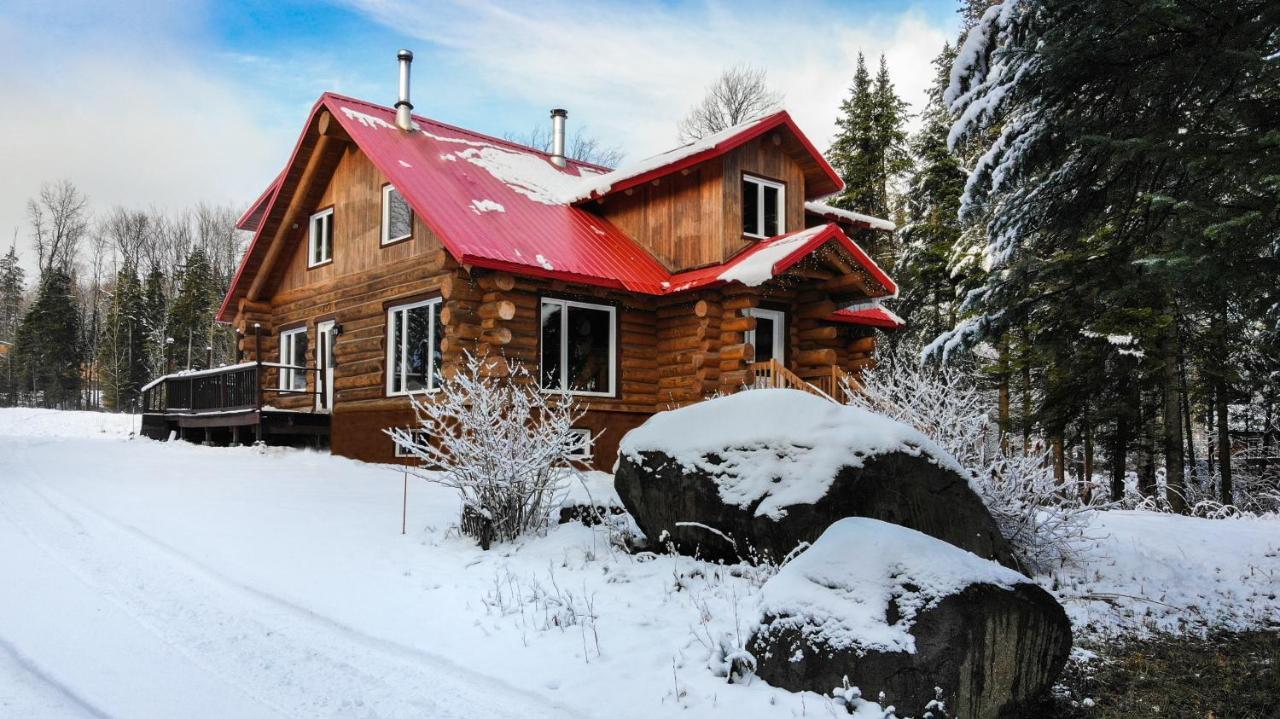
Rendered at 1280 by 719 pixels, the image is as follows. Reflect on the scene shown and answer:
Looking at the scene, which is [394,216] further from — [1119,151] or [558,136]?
[1119,151]

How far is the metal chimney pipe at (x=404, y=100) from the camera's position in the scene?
→ 58.2ft

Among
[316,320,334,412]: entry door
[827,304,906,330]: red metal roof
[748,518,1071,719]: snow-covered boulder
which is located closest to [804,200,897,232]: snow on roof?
[827,304,906,330]: red metal roof

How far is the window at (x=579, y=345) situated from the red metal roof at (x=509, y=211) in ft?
3.33

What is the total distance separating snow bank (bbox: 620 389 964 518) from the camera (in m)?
6.29

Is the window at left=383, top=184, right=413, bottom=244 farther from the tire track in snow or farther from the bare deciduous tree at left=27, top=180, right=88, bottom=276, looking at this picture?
the bare deciduous tree at left=27, top=180, right=88, bottom=276

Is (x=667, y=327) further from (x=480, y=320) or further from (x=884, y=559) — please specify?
(x=884, y=559)

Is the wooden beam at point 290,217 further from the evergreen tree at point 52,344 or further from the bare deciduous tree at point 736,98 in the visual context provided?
the evergreen tree at point 52,344

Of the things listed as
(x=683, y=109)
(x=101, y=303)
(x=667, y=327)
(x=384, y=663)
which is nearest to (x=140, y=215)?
(x=101, y=303)

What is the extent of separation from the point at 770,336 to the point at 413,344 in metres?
7.05

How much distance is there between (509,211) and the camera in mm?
15711

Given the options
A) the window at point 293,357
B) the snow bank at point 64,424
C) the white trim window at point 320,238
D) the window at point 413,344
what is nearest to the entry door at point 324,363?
the window at point 293,357

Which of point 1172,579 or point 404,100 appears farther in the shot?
point 404,100

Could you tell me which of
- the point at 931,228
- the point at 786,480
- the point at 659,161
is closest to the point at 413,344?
the point at 659,161

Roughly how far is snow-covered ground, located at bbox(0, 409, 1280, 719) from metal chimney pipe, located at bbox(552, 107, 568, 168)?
1197 cm
